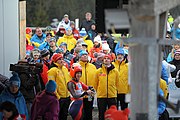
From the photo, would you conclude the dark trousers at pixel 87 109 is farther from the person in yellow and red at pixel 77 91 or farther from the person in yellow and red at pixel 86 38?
the person in yellow and red at pixel 86 38

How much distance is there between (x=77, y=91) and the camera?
9797 millimetres

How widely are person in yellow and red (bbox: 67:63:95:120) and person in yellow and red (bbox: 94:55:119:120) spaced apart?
0.45 metres

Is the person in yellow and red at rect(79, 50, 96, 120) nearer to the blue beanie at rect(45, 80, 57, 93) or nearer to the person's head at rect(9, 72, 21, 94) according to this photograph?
the blue beanie at rect(45, 80, 57, 93)

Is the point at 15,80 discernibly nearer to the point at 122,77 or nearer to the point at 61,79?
the point at 61,79

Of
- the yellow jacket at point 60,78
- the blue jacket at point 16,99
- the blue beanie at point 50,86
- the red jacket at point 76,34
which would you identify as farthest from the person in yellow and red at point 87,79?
the red jacket at point 76,34

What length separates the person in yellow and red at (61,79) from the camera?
32.3 feet

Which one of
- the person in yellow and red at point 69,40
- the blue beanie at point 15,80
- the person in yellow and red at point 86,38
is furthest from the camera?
the person in yellow and red at point 69,40

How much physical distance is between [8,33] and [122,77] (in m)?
2.51

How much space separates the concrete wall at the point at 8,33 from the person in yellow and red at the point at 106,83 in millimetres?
1881

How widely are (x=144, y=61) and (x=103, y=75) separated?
20.9 ft

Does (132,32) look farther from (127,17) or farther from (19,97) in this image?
(19,97)

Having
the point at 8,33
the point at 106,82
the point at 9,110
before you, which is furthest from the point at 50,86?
the point at 8,33

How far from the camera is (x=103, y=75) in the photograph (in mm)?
10336

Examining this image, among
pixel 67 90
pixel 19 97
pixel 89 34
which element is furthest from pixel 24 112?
pixel 89 34
